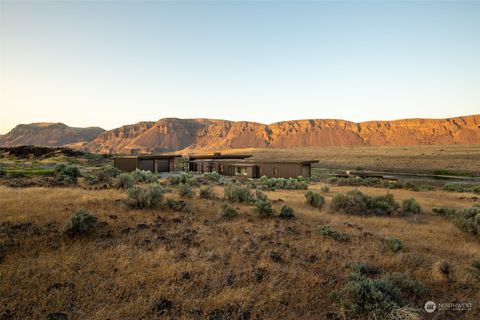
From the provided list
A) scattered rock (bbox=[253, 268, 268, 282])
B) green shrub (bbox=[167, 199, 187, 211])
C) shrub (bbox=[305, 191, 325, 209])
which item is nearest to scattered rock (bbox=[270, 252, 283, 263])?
scattered rock (bbox=[253, 268, 268, 282])

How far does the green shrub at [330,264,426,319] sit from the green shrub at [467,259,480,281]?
2183 mm

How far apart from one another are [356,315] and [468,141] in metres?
178

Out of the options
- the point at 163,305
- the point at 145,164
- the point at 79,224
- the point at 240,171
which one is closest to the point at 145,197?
the point at 79,224

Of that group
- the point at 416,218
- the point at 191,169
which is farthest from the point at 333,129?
the point at 416,218

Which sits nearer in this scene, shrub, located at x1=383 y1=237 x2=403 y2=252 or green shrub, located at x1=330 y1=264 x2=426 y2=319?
green shrub, located at x1=330 y1=264 x2=426 y2=319

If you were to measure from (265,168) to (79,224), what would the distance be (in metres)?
34.4

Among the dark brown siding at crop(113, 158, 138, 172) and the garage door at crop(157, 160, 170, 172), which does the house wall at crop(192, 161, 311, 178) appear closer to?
the garage door at crop(157, 160, 170, 172)

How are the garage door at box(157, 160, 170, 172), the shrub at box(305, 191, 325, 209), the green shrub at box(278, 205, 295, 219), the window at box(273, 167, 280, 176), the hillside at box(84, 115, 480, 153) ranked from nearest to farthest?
the green shrub at box(278, 205, 295, 219) → the shrub at box(305, 191, 325, 209) → the window at box(273, 167, 280, 176) → the garage door at box(157, 160, 170, 172) → the hillside at box(84, 115, 480, 153)

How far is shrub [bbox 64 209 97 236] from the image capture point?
7.98 m

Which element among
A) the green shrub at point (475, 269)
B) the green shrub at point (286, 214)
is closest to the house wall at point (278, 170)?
the green shrub at point (286, 214)

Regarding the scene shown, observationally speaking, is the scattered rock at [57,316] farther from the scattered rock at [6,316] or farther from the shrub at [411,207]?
the shrub at [411,207]

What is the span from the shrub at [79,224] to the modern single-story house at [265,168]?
32766 mm

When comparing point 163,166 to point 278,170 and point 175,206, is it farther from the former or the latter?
point 175,206

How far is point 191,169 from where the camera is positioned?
2103 inches
